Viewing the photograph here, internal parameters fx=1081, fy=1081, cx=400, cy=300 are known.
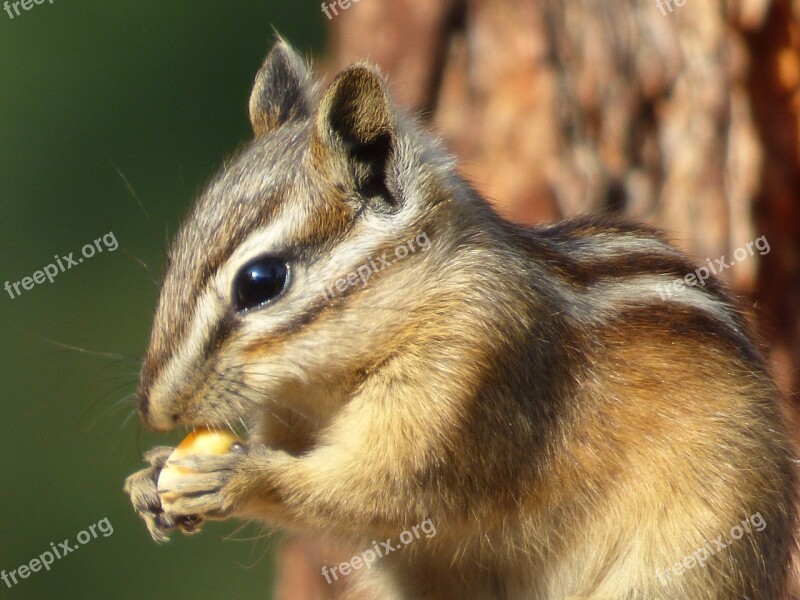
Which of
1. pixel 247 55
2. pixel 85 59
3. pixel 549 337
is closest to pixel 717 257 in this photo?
pixel 549 337

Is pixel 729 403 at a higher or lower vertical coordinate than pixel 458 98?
lower

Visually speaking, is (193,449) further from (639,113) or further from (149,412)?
(639,113)

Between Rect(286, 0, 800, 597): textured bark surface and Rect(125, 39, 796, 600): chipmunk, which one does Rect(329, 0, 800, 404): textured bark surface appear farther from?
Rect(125, 39, 796, 600): chipmunk

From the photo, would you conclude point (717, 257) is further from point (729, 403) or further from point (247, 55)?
point (247, 55)

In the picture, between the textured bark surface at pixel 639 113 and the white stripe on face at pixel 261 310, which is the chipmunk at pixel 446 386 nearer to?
the white stripe on face at pixel 261 310


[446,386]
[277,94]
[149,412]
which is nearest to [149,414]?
[149,412]

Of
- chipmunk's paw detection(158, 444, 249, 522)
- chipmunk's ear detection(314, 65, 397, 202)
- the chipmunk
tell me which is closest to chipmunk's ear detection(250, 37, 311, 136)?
the chipmunk

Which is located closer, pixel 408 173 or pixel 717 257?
pixel 408 173
